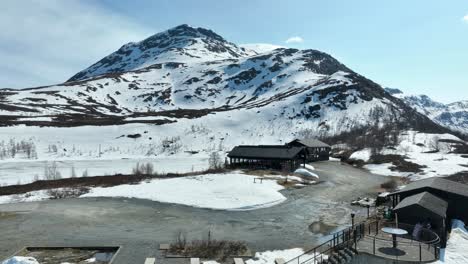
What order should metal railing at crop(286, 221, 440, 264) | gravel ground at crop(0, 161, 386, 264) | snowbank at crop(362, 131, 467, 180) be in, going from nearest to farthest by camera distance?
metal railing at crop(286, 221, 440, 264)
gravel ground at crop(0, 161, 386, 264)
snowbank at crop(362, 131, 467, 180)

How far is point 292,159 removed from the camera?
72.8 metres

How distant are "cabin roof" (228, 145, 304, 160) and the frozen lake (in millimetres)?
7842

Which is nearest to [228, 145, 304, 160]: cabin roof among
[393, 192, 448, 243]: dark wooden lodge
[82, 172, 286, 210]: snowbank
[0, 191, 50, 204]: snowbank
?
[82, 172, 286, 210]: snowbank

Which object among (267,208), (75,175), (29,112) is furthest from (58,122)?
(267,208)

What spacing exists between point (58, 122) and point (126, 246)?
329 ft

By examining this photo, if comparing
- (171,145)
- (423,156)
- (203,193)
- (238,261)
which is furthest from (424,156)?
(238,261)

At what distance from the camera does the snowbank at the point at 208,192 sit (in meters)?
44.6

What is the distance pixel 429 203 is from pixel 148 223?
76.5ft

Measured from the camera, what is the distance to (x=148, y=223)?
1401 inches

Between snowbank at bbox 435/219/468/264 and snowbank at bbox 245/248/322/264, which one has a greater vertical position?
snowbank at bbox 435/219/468/264

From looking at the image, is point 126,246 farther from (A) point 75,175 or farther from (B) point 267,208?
(A) point 75,175

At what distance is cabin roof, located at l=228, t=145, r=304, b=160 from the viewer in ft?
243

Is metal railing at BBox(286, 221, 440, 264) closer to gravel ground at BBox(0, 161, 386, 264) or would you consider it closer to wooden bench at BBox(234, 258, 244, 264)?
wooden bench at BBox(234, 258, 244, 264)

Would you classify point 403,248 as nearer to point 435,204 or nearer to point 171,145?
point 435,204
